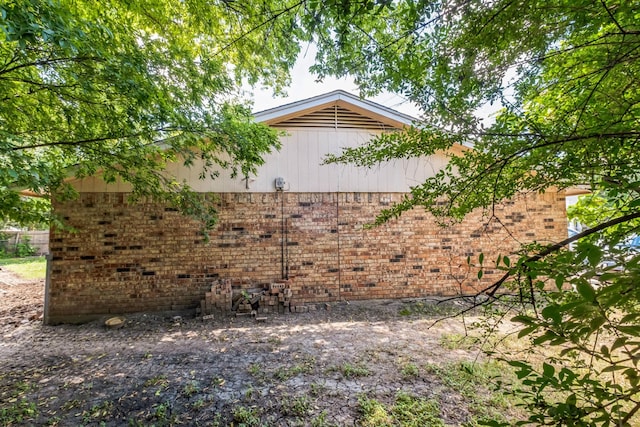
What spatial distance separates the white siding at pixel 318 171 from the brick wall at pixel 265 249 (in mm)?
245

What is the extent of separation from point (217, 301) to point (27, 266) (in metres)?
11.6

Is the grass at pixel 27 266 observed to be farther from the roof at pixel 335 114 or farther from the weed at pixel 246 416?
the weed at pixel 246 416

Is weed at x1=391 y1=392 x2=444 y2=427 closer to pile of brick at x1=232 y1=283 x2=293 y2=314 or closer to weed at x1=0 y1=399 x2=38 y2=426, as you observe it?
pile of brick at x1=232 y1=283 x2=293 y2=314

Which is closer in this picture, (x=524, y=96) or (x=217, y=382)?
(x=524, y=96)

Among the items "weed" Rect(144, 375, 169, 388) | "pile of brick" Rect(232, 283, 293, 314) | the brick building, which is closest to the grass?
the brick building

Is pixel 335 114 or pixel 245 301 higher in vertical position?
Answer: pixel 335 114

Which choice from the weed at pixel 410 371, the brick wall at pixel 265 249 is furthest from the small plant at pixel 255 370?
the brick wall at pixel 265 249

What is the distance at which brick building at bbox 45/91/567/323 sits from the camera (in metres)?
5.65

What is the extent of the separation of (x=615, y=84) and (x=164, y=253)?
6.89 meters

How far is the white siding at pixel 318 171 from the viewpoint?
6152 millimetres

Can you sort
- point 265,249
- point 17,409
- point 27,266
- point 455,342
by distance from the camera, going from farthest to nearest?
point 27,266
point 265,249
point 455,342
point 17,409

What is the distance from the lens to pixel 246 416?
266 cm

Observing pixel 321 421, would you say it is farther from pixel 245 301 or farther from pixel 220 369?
pixel 245 301

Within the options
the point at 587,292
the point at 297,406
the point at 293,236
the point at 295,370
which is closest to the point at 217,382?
the point at 295,370
